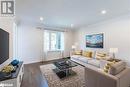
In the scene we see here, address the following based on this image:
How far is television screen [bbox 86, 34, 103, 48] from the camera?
4691 mm

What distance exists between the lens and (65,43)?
6.89 metres

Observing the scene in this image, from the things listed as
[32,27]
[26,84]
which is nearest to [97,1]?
[26,84]

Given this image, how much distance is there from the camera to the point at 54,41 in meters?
6.48

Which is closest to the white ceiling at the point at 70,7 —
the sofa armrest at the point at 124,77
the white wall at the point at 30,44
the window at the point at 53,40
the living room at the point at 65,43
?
the living room at the point at 65,43

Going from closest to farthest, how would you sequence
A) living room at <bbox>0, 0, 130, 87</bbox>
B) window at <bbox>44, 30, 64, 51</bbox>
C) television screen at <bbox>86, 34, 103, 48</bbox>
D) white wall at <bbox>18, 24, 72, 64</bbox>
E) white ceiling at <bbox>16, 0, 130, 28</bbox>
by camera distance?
1. living room at <bbox>0, 0, 130, 87</bbox>
2. white ceiling at <bbox>16, 0, 130, 28</bbox>
3. television screen at <bbox>86, 34, 103, 48</bbox>
4. white wall at <bbox>18, 24, 72, 64</bbox>
5. window at <bbox>44, 30, 64, 51</bbox>

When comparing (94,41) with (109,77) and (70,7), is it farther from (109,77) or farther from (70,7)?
(109,77)

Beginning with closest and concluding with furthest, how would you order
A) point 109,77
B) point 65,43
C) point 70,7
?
1. point 109,77
2. point 70,7
3. point 65,43

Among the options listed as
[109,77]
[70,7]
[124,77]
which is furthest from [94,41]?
[109,77]

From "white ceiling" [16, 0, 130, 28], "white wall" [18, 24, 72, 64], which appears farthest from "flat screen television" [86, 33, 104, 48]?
"white wall" [18, 24, 72, 64]

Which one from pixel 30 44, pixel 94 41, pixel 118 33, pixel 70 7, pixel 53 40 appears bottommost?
pixel 30 44

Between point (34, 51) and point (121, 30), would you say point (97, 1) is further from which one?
point (34, 51)

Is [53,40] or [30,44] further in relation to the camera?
[53,40]

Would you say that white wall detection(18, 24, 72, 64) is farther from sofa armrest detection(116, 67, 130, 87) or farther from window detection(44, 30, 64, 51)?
sofa armrest detection(116, 67, 130, 87)

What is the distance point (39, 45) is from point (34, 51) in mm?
494
